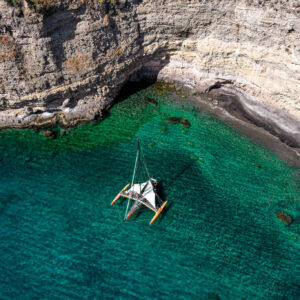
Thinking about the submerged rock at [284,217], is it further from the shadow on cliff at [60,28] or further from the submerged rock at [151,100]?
the shadow on cliff at [60,28]

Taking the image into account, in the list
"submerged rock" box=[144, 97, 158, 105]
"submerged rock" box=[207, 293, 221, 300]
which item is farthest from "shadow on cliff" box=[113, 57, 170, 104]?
"submerged rock" box=[207, 293, 221, 300]

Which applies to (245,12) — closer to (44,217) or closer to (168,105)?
(168,105)

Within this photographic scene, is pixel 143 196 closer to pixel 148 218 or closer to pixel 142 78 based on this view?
pixel 148 218

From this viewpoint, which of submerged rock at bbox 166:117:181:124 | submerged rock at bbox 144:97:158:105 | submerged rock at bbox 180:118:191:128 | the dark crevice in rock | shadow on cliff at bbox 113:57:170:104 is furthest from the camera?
shadow on cliff at bbox 113:57:170:104

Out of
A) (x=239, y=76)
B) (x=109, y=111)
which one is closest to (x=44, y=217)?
(x=109, y=111)

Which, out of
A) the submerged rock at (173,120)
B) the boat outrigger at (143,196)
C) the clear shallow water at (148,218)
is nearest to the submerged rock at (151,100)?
the clear shallow water at (148,218)

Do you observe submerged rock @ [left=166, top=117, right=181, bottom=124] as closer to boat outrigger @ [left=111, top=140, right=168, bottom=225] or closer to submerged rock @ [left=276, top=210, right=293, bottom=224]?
boat outrigger @ [left=111, top=140, right=168, bottom=225]

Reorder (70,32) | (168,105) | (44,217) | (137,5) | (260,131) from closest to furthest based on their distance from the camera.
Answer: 1. (44,217)
2. (70,32)
3. (137,5)
4. (260,131)
5. (168,105)
